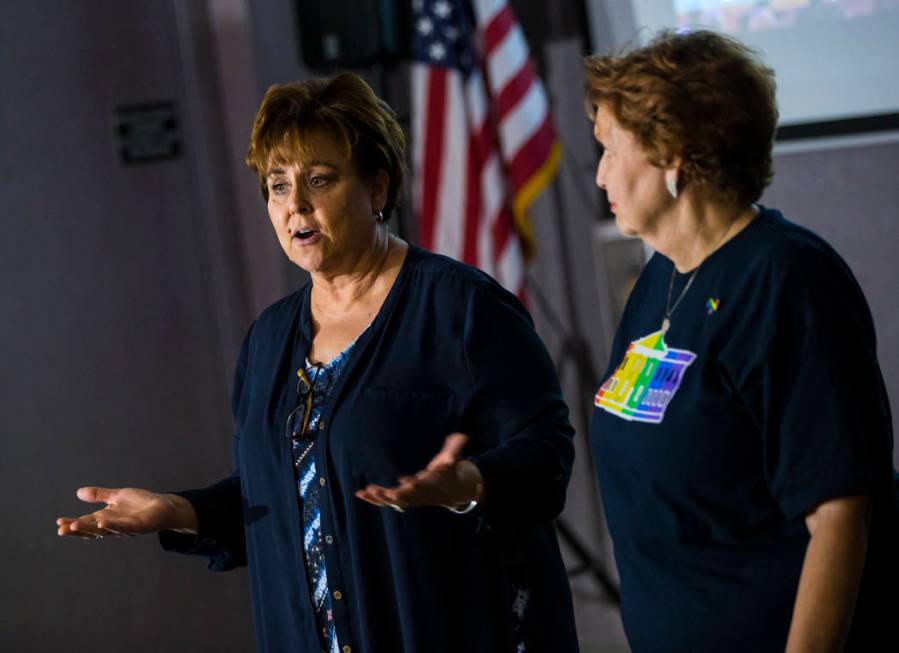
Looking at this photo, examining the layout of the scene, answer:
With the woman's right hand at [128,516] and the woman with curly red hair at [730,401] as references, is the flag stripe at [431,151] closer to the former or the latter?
the woman's right hand at [128,516]

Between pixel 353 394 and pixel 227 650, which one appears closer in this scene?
pixel 353 394

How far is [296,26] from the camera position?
3.46 m

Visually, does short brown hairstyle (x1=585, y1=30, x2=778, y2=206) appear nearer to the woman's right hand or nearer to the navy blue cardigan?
the navy blue cardigan

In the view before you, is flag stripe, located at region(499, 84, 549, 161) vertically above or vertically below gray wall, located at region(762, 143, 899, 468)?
above

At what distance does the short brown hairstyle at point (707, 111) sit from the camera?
51.2 inches

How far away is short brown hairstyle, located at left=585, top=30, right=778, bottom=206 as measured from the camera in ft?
4.26

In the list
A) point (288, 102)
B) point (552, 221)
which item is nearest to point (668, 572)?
point (288, 102)

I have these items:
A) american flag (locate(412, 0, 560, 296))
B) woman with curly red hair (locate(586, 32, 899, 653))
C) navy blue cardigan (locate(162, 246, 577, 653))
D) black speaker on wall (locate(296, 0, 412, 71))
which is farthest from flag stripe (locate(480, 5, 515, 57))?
woman with curly red hair (locate(586, 32, 899, 653))

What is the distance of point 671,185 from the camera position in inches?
52.6

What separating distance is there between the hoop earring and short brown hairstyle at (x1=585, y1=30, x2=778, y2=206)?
0.01 m

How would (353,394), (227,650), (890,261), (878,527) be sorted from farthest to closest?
(227,650) < (890,261) < (353,394) < (878,527)

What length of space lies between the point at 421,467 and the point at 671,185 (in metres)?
0.50

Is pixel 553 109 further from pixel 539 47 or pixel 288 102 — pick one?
pixel 288 102

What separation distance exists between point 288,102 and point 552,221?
1996 millimetres
